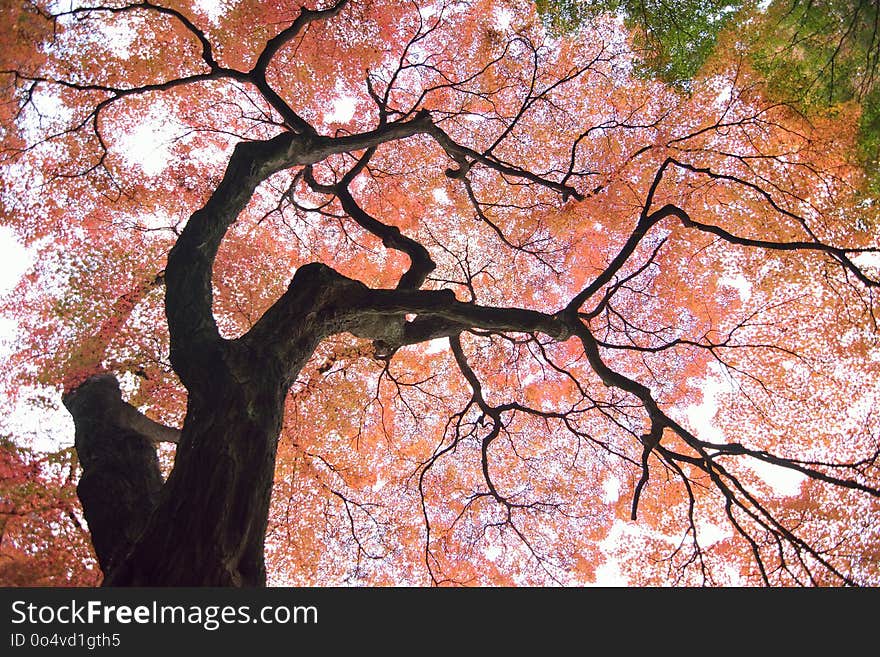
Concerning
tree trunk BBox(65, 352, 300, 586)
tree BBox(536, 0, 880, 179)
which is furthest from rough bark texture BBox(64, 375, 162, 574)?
tree BBox(536, 0, 880, 179)

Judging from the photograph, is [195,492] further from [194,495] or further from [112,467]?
[112,467]

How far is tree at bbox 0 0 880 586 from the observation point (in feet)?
18.8

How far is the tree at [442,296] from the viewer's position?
5719 millimetres

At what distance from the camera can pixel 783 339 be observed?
794cm

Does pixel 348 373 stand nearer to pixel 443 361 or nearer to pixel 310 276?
pixel 443 361

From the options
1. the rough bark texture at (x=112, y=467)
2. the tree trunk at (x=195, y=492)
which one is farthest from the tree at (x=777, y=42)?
the rough bark texture at (x=112, y=467)

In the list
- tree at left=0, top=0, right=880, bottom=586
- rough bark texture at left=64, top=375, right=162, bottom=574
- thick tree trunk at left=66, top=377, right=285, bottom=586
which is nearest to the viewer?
thick tree trunk at left=66, top=377, right=285, bottom=586

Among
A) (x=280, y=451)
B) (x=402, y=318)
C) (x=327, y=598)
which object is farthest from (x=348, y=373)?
(x=327, y=598)

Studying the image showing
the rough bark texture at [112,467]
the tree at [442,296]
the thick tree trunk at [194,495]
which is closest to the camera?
the thick tree trunk at [194,495]

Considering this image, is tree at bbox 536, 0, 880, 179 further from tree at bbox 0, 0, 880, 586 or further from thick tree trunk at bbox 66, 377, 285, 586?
thick tree trunk at bbox 66, 377, 285, 586

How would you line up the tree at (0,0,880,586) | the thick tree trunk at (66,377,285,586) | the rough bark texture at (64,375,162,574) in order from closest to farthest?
the thick tree trunk at (66,377,285,586)
the rough bark texture at (64,375,162,574)
the tree at (0,0,880,586)

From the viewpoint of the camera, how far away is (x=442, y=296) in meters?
6.25

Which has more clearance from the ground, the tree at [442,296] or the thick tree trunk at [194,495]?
the tree at [442,296]

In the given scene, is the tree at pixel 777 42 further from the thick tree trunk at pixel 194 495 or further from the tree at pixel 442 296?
the thick tree trunk at pixel 194 495
